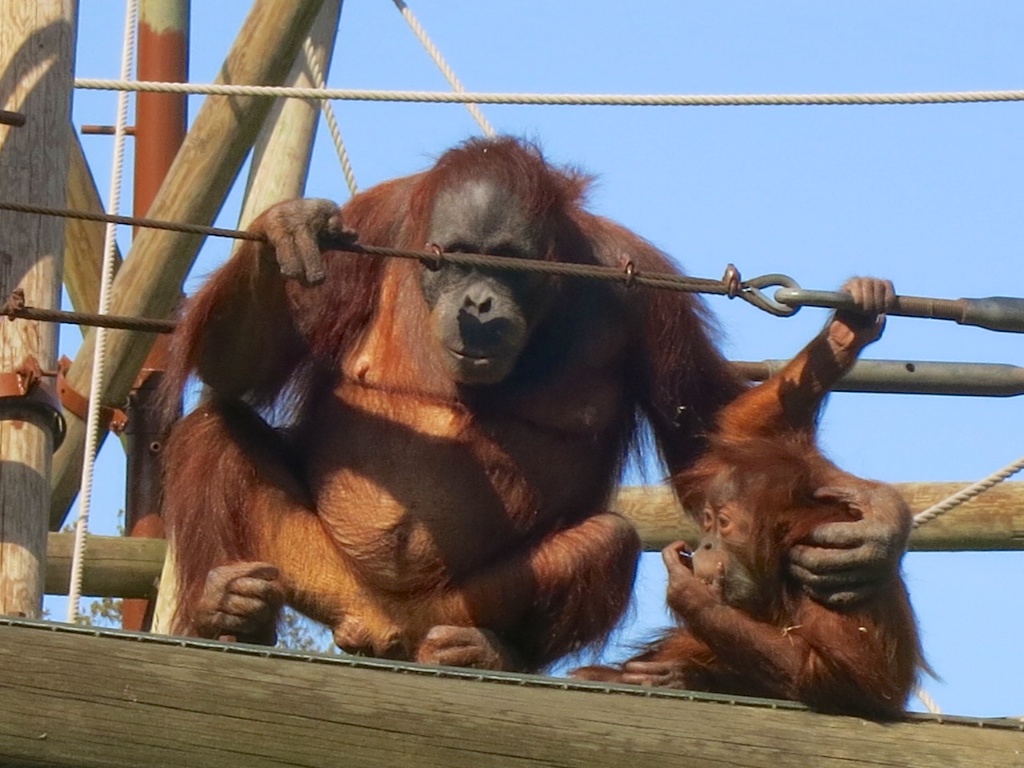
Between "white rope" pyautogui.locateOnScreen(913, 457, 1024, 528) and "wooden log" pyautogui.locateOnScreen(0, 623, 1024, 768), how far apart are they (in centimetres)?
164

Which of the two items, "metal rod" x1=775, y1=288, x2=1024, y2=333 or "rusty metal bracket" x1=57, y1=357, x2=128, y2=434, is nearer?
"metal rod" x1=775, y1=288, x2=1024, y2=333

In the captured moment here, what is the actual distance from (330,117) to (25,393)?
2.24 meters

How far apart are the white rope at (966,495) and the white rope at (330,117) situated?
219cm

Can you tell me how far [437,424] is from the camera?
184 inches

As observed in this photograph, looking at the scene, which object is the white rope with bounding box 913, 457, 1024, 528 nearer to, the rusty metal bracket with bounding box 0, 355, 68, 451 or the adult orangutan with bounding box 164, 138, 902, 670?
the adult orangutan with bounding box 164, 138, 902, 670

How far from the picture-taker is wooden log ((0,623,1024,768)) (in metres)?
3.01

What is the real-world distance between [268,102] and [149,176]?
116 centimetres

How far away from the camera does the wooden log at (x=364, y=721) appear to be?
301cm

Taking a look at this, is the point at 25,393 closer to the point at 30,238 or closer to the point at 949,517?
the point at 30,238

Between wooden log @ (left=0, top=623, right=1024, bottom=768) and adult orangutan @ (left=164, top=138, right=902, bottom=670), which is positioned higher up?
adult orangutan @ (left=164, top=138, right=902, bottom=670)

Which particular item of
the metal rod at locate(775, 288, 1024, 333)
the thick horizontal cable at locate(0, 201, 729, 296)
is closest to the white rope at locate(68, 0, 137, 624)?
the thick horizontal cable at locate(0, 201, 729, 296)

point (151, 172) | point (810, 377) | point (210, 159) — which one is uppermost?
point (151, 172)

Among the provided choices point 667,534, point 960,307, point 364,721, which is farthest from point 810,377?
point 364,721

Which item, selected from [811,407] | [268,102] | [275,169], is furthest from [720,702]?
[275,169]
